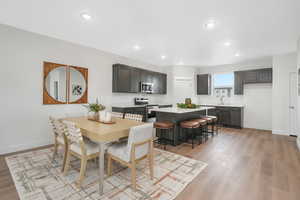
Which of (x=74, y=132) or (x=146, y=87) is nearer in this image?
(x=74, y=132)

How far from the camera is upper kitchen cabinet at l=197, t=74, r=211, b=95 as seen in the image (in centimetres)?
657

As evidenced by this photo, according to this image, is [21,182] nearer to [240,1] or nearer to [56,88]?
[56,88]

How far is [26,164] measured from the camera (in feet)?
8.14

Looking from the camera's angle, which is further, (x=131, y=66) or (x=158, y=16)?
(x=131, y=66)

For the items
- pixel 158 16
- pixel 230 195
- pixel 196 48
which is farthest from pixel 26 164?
pixel 196 48

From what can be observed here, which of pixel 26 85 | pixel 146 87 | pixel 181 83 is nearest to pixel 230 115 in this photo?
pixel 181 83

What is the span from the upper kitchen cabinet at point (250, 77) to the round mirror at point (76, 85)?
18.8 ft

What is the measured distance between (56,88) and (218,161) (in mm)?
4142

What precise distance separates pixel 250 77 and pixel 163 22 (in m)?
4.56

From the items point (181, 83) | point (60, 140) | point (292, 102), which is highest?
point (181, 83)

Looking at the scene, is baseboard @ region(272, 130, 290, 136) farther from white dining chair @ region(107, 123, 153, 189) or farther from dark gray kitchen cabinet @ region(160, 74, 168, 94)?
white dining chair @ region(107, 123, 153, 189)

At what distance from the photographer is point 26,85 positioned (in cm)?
312

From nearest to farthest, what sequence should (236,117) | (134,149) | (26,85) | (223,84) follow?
(134,149)
(26,85)
(236,117)
(223,84)

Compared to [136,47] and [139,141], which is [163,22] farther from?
[139,141]
